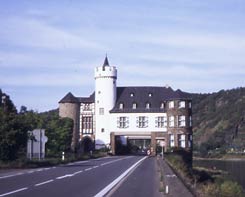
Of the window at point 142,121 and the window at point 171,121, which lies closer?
the window at point 171,121

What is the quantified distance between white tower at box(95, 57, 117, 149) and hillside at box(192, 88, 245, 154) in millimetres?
48642

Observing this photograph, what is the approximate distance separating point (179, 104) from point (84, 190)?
7406cm

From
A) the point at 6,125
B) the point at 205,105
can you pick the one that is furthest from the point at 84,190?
the point at 205,105

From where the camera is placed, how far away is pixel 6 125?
137 ft

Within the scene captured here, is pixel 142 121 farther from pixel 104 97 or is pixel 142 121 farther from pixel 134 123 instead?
pixel 104 97

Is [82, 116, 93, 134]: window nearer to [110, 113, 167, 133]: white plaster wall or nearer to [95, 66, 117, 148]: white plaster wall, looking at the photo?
[95, 66, 117, 148]: white plaster wall

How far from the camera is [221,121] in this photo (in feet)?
554

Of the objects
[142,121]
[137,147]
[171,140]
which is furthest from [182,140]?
[137,147]

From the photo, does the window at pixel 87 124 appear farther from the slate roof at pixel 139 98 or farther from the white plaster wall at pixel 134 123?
the white plaster wall at pixel 134 123

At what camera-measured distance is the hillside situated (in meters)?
148

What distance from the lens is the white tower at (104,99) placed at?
332 ft

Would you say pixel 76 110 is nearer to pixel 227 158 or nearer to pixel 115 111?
pixel 115 111

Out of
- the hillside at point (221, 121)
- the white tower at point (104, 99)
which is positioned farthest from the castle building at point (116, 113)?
the hillside at point (221, 121)

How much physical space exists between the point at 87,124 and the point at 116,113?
19.5 feet
